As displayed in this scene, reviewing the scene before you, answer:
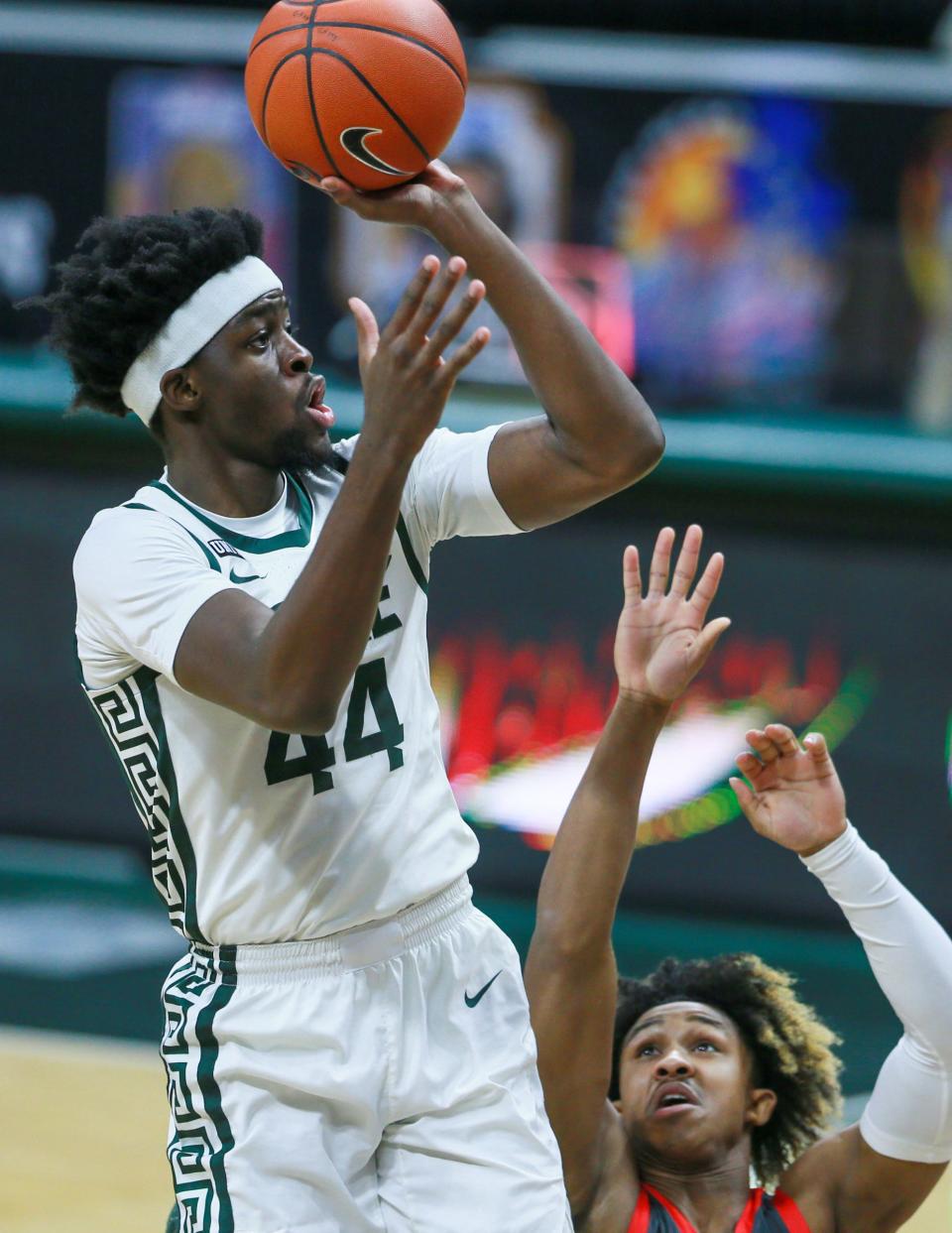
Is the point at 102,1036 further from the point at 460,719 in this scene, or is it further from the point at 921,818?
the point at 921,818

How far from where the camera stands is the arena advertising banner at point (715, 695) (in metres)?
8.09

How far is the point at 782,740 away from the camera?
390 cm

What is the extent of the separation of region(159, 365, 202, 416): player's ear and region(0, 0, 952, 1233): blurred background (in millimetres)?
4455

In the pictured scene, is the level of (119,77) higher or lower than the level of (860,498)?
higher

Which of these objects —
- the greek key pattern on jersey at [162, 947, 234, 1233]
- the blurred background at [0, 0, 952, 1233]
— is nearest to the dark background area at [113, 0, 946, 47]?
the blurred background at [0, 0, 952, 1233]

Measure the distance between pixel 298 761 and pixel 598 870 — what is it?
0.80 m

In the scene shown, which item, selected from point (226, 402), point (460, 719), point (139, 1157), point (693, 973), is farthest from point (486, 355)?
point (226, 402)

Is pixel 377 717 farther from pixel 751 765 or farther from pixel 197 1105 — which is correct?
pixel 751 765

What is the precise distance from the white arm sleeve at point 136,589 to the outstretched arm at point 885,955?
118cm

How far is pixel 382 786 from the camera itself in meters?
3.34

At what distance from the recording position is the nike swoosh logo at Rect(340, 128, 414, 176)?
3414 millimetres

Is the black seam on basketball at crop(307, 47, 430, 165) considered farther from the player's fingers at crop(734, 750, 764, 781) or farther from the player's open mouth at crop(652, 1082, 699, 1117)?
the player's open mouth at crop(652, 1082, 699, 1117)

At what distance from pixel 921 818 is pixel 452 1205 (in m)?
5.11

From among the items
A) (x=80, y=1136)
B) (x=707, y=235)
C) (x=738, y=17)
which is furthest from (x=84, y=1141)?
(x=738, y=17)
